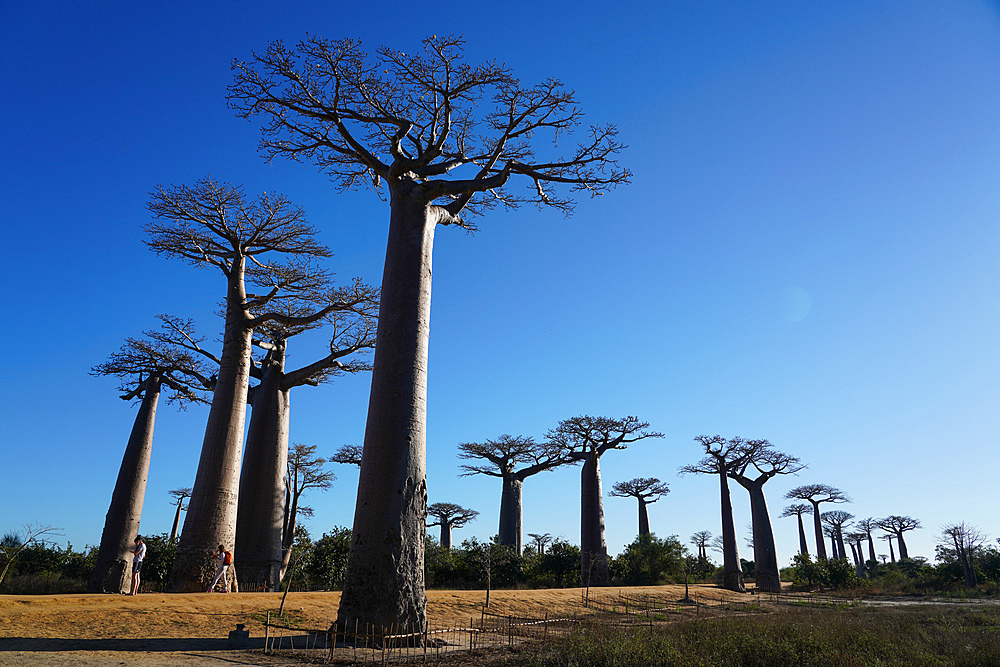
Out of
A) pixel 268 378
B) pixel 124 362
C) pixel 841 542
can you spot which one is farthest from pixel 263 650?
pixel 841 542

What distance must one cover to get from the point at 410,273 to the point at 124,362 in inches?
528

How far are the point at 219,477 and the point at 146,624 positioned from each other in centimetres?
509

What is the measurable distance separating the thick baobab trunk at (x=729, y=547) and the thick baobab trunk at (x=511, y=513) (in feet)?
29.6

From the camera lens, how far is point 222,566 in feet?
36.4

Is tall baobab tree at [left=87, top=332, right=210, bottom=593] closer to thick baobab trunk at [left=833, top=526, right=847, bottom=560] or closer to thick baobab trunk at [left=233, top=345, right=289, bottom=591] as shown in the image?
thick baobab trunk at [left=233, top=345, right=289, bottom=591]

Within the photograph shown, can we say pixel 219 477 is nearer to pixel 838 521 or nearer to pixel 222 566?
pixel 222 566

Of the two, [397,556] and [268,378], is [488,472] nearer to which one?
[268,378]

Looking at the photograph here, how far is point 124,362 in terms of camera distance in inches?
683

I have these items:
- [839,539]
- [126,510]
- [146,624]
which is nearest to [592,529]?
[126,510]

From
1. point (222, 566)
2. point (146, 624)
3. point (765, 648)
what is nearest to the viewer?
point (765, 648)

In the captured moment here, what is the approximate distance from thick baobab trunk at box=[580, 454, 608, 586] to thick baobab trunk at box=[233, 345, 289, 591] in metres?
11.3

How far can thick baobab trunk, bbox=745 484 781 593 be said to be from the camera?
1014 inches

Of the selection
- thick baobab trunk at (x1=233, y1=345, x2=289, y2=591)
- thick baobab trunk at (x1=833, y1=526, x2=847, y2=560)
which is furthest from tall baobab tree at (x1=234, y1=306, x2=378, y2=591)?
thick baobab trunk at (x1=833, y1=526, x2=847, y2=560)

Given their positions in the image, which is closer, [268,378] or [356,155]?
[356,155]
